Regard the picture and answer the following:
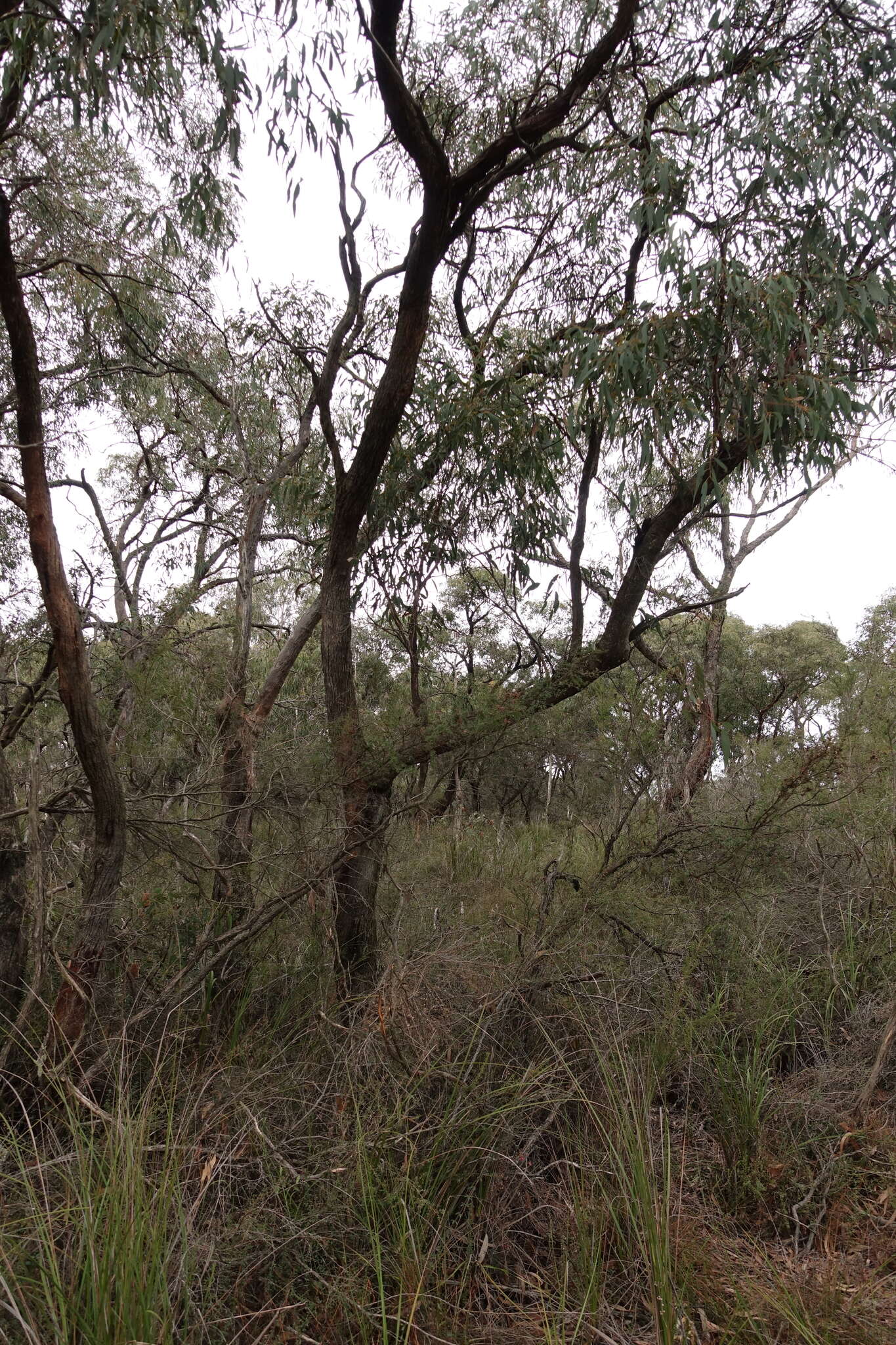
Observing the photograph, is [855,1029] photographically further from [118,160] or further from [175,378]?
[118,160]

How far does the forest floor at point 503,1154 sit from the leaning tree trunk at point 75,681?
0.54m

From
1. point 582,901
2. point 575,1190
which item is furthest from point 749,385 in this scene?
point 575,1190

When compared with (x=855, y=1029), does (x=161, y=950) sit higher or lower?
higher

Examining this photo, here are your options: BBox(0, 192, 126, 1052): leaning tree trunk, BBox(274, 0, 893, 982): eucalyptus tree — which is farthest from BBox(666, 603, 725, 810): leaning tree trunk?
BBox(0, 192, 126, 1052): leaning tree trunk

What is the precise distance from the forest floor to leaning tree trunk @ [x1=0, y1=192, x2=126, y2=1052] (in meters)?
0.54

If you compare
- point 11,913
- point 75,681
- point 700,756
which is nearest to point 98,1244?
point 11,913

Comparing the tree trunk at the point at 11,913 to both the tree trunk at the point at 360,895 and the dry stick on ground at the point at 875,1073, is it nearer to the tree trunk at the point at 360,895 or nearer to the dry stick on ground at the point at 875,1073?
the tree trunk at the point at 360,895

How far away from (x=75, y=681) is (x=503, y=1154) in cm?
241

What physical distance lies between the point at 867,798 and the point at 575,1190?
11.5ft

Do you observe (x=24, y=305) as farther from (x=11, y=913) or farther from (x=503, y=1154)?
(x=503, y=1154)

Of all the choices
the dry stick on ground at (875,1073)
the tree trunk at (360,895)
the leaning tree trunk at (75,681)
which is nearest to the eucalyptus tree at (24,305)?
the leaning tree trunk at (75,681)

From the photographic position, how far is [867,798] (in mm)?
5223

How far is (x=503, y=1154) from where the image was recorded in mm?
2672

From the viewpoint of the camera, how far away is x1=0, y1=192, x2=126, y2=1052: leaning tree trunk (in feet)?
11.5
